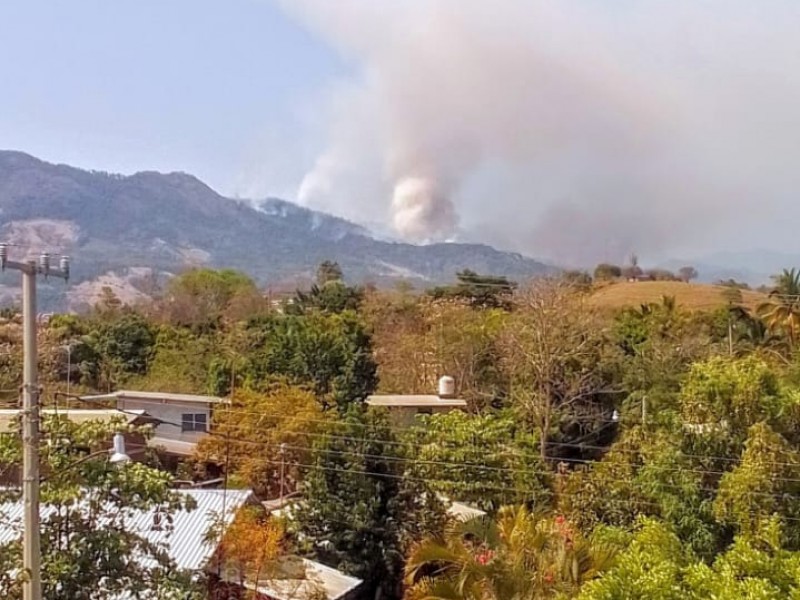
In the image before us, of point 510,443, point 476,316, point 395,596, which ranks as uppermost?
point 476,316

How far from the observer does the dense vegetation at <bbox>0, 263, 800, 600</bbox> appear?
436 inches

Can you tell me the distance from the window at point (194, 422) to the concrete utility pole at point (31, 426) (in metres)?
20.1

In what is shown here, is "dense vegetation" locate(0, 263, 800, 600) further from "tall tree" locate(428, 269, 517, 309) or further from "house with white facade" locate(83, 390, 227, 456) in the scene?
"house with white facade" locate(83, 390, 227, 456)

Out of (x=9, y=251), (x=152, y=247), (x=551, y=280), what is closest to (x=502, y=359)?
(x=551, y=280)

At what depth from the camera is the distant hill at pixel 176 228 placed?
136m

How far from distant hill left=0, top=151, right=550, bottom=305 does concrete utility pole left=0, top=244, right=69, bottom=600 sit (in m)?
107

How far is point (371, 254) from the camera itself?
520 feet

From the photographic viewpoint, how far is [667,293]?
53844 millimetres

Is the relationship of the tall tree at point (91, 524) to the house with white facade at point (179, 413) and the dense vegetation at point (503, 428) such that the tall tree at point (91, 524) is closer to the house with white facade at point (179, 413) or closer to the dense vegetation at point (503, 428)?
the dense vegetation at point (503, 428)

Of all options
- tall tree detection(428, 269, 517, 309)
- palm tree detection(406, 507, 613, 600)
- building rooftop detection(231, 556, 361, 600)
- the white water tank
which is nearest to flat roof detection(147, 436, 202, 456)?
the white water tank

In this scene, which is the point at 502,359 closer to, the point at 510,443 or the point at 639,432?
the point at 510,443

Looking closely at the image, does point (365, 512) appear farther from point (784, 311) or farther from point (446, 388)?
point (784, 311)

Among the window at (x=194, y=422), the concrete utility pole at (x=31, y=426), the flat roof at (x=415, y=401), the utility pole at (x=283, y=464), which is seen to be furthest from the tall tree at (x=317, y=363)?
the concrete utility pole at (x=31, y=426)

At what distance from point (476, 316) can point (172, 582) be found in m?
25.5
